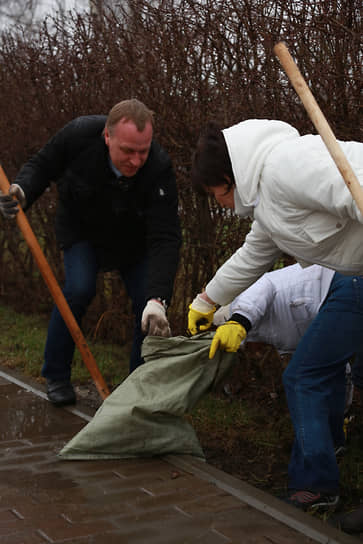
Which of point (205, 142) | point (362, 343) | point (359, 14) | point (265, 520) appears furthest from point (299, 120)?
point (265, 520)

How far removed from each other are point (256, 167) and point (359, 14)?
3.87 feet

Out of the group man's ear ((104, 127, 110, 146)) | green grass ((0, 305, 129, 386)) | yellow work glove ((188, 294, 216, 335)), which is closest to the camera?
yellow work glove ((188, 294, 216, 335))

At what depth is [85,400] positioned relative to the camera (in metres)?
4.87

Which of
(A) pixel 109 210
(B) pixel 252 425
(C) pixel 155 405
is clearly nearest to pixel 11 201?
(A) pixel 109 210

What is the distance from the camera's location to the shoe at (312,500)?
10.0 feet

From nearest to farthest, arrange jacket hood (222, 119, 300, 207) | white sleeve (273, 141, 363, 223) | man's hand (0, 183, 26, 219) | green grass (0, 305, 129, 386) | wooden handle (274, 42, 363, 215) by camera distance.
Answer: wooden handle (274, 42, 363, 215) < white sleeve (273, 141, 363, 223) < jacket hood (222, 119, 300, 207) < man's hand (0, 183, 26, 219) < green grass (0, 305, 129, 386)

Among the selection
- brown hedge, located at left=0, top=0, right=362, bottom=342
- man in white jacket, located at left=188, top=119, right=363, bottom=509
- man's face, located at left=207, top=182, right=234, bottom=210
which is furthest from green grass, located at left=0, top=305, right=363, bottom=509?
man's face, located at left=207, top=182, right=234, bottom=210

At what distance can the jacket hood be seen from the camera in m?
2.88

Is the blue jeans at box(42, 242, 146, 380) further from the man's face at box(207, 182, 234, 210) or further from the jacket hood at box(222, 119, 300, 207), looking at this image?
the jacket hood at box(222, 119, 300, 207)

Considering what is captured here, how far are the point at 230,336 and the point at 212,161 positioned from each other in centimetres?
84

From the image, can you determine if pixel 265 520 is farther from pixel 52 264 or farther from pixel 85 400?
pixel 52 264

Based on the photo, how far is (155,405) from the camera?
346 cm

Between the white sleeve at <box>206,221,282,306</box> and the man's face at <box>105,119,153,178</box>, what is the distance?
0.89 metres

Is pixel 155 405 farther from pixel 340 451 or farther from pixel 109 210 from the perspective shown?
pixel 109 210
